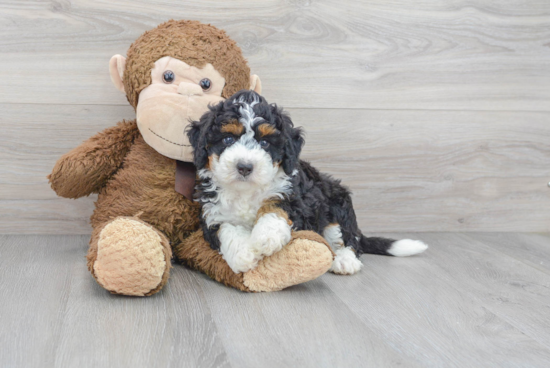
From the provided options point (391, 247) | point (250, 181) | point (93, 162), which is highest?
point (250, 181)

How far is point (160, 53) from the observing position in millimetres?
1562

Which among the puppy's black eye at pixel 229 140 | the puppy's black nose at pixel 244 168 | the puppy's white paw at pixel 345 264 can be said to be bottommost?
the puppy's white paw at pixel 345 264

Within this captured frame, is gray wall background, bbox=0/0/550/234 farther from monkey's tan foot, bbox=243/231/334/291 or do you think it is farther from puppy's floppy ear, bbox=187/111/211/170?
monkey's tan foot, bbox=243/231/334/291

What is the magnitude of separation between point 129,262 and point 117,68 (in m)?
0.69

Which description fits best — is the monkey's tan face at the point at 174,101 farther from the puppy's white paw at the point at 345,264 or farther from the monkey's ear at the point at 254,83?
the puppy's white paw at the point at 345,264

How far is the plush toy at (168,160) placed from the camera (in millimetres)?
1408

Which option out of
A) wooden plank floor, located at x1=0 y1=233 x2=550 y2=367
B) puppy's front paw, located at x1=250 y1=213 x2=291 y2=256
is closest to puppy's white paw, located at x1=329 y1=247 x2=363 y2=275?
wooden plank floor, located at x1=0 y1=233 x2=550 y2=367

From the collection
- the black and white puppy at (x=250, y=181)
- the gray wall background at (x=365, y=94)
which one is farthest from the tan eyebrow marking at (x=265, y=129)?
the gray wall background at (x=365, y=94)

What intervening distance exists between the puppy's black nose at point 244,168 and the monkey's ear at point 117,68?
599mm

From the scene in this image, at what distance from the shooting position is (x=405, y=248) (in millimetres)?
1859

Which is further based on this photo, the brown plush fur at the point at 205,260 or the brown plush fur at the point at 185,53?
the brown plush fur at the point at 185,53

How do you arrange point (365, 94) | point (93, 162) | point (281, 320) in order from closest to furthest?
1. point (281, 320)
2. point (93, 162)
3. point (365, 94)

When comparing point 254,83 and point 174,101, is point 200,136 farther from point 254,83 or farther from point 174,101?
point 254,83

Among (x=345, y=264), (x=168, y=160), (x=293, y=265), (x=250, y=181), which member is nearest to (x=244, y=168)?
(x=250, y=181)
